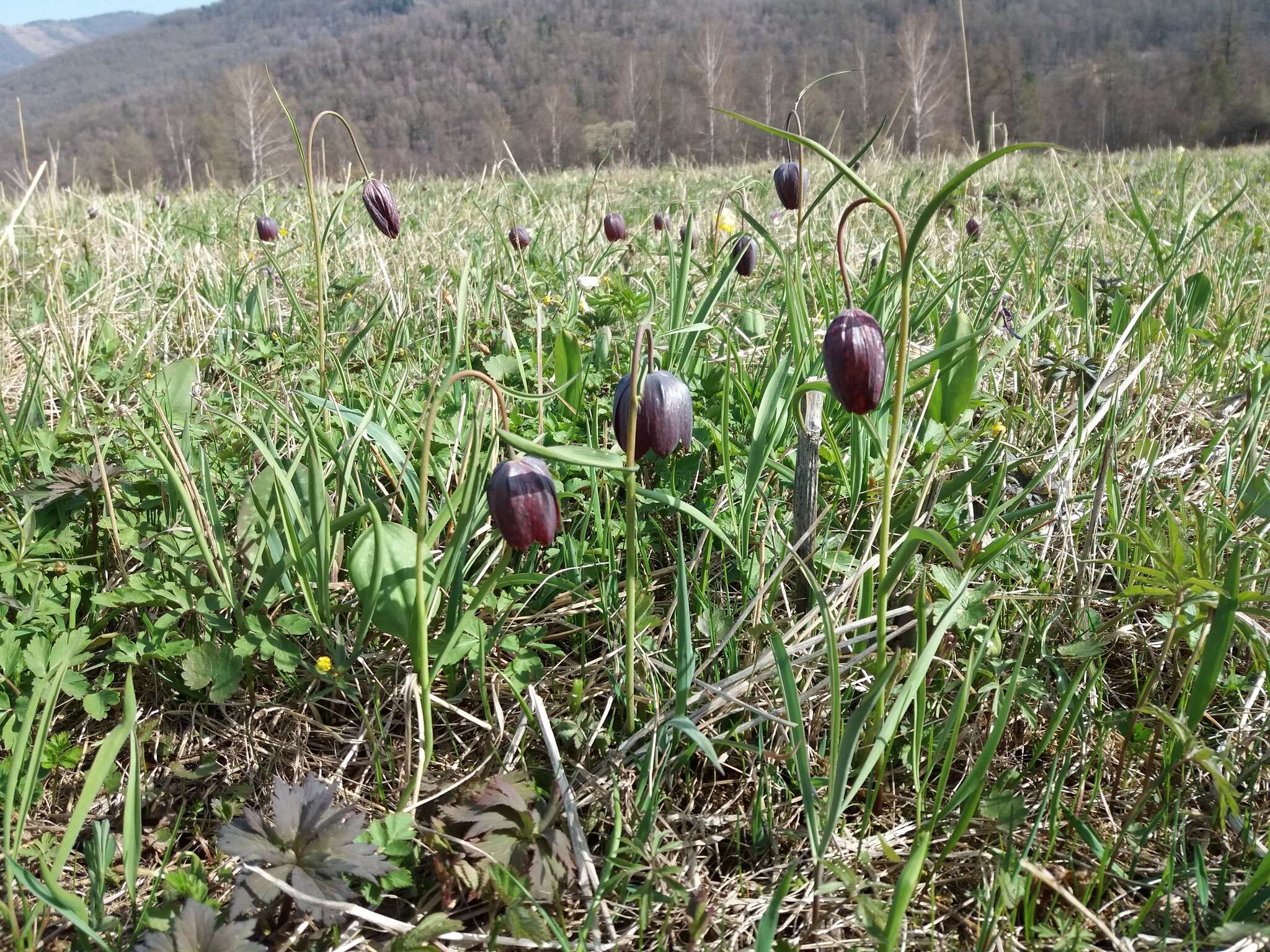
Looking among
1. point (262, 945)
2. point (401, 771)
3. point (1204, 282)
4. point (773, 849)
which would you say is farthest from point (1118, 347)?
point (262, 945)

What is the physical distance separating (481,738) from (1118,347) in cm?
118

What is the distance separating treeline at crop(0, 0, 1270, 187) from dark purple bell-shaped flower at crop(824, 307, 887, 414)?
72.1 feet

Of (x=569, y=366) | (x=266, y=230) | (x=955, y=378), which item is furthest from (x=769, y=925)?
(x=266, y=230)

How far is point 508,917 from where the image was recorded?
2.83ft

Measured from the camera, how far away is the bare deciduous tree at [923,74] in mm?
8168

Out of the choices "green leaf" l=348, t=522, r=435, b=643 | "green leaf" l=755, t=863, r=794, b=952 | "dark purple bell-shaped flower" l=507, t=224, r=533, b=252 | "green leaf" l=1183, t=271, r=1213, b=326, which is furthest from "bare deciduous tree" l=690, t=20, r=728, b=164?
"green leaf" l=755, t=863, r=794, b=952

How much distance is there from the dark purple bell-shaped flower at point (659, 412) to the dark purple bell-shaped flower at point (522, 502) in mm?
133

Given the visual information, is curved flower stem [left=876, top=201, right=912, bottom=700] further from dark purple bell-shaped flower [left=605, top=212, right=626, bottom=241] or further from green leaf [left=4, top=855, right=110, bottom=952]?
dark purple bell-shaped flower [left=605, top=212, right=626, bottom=241]

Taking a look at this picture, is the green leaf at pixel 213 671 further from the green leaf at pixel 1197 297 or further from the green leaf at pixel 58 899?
the green leaf at pixel 1197 297

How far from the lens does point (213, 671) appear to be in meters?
1.12

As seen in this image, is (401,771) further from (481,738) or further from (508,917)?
(508,917)

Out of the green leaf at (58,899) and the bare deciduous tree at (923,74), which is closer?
the green leaf at (58,899)

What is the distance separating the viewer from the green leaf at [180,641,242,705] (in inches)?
43.9

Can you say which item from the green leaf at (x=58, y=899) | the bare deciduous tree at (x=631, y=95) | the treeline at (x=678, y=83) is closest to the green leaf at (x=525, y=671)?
the green leaf at (x=58, y=899)
